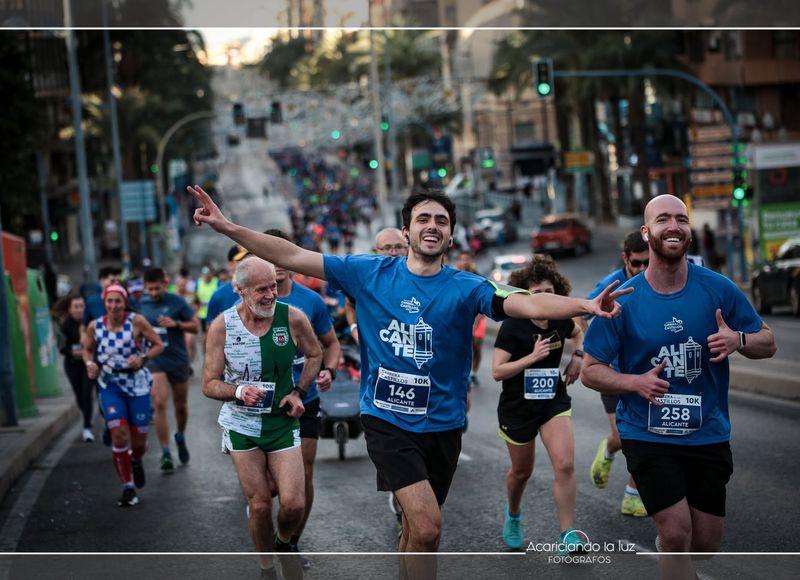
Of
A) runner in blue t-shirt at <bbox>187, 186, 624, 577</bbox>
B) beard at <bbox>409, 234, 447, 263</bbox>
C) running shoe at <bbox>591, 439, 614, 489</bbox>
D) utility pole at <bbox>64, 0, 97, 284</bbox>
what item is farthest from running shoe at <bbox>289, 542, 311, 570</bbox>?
utility pole at <bbox>64, 0, 97, 284</bbox>

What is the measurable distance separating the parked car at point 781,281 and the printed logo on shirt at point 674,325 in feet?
76.6

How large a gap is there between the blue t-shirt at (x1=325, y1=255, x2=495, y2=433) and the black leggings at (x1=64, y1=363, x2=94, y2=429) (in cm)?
925

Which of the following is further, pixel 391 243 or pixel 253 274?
pixel 391 243

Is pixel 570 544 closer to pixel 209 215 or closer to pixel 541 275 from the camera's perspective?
pixel 541 275

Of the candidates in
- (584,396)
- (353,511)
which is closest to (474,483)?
(353,511)

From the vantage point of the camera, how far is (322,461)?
12.9 meters

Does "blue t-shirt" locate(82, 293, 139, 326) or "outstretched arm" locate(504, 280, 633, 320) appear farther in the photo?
"blue t-shirt" locate(82, 293, 139, 326)

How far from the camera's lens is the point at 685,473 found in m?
6.09

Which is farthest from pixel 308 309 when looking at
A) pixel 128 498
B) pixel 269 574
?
pixel 128 498

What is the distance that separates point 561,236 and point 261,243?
49327 mm

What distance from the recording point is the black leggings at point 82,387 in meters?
15.1

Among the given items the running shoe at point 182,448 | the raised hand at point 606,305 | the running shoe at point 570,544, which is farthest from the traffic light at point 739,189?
the raised hand at point 606,305

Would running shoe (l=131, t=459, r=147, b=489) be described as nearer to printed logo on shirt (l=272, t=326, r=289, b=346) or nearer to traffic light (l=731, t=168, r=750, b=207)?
→ printed logo on shirt (l=272, t=326, r=289, b=346)

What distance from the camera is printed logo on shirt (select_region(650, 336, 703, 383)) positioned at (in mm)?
6000
